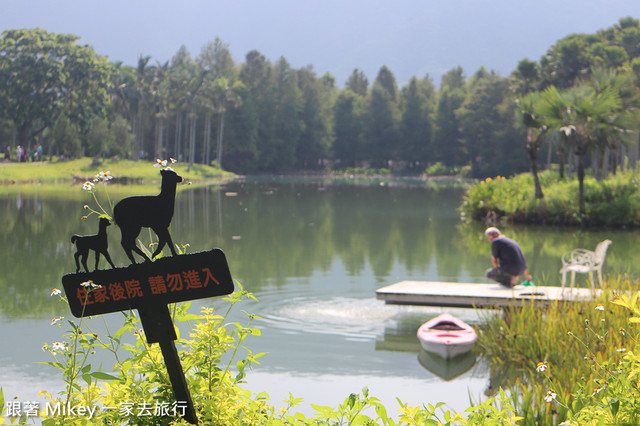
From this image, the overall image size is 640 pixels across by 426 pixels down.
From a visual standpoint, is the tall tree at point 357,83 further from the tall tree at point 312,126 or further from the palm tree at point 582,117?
the palm tree at point 582,117

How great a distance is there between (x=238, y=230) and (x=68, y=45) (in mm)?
50405

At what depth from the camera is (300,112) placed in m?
106

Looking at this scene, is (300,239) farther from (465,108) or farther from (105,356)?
(465,108)

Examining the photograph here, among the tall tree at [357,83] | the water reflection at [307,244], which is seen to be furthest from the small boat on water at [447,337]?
the tall tree at [357,83]

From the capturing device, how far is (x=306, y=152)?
106 metres

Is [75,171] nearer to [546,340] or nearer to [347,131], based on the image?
[347,131]

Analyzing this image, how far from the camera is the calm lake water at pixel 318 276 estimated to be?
9.86 m

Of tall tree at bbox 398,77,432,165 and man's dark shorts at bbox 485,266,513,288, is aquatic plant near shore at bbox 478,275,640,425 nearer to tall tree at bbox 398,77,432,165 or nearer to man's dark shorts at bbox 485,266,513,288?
man's dark shorts at bbox 485,266,513,288

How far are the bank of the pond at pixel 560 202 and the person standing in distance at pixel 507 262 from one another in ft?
59.1

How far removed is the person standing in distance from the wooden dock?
0.16 metres

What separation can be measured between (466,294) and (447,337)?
1683 mm

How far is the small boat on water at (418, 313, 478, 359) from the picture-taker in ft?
34.4

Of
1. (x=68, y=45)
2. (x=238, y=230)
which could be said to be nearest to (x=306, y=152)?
(x=68, y=45)

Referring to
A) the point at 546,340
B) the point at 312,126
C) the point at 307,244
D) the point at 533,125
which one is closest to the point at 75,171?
the point at 533,125
